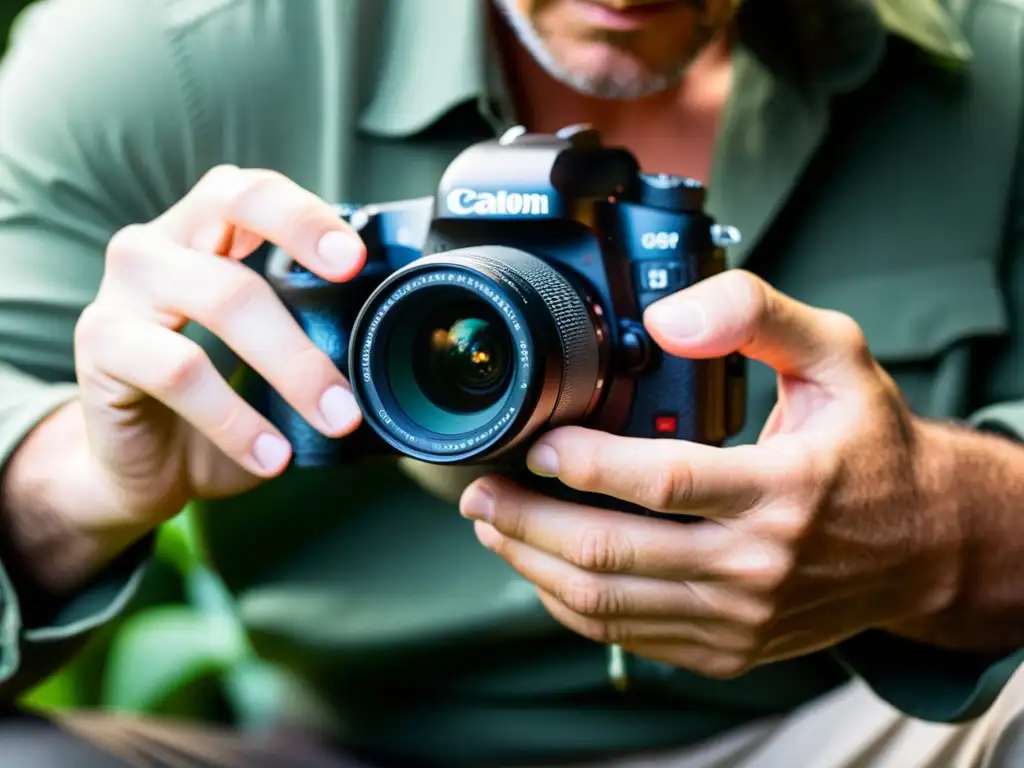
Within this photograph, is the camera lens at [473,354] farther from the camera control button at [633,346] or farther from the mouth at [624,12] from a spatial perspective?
the mouth at [624,12]

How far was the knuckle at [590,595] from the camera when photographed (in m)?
0.51

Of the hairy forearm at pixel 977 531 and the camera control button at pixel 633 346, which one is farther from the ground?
the camera control button at pixel 633 346

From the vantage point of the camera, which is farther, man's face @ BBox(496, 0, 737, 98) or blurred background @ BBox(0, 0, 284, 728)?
blurred background @ BBox(0, 0, 284, 728)

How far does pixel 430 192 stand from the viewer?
75 cm

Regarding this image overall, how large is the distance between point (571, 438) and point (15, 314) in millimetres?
381

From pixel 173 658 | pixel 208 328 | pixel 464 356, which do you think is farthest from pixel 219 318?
pixel 173 658

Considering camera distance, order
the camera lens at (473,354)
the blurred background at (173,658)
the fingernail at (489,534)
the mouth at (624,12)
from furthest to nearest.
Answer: the blurred background at (173,658), the mouth at (624,12), the fingernail at (489,534), the camera lens at (473,354)

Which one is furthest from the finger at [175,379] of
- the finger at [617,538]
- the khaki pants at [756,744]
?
the khaki pants at [756,744]

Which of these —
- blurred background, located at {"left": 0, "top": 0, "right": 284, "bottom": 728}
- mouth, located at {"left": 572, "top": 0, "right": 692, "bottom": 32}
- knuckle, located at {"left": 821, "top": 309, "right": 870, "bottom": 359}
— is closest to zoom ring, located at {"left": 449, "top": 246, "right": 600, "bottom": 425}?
knuckle, located at {"left": 821, "top": 309, "right": 870, "bottom": 359}

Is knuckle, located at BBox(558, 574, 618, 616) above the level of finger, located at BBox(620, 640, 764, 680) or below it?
above

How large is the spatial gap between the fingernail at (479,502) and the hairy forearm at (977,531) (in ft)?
0.65

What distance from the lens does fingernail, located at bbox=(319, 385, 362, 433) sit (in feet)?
1.70

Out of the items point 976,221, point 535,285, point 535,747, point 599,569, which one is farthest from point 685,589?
point 976,221

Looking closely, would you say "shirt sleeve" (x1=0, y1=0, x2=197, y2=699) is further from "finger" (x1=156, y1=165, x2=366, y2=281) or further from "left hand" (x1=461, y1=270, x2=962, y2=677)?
"left hand" (x1=461, y1=270, x2=962, y2=677)
